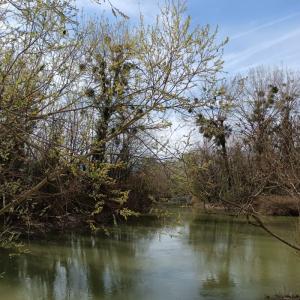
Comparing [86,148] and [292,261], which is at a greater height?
[86,148]

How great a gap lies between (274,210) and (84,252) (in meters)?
14.6

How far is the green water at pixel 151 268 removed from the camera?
812cm

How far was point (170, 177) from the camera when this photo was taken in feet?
12.6

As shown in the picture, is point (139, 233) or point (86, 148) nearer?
point (86, 148)

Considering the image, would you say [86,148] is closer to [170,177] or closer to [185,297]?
[170,177]

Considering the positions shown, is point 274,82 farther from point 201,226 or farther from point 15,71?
point 15,71

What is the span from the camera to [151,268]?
33.4 ft

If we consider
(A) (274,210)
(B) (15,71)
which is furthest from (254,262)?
(A) (274,210)

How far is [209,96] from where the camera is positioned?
392 cm

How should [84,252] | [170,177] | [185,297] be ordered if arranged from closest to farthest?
[170,177], [185,297], [84,252]

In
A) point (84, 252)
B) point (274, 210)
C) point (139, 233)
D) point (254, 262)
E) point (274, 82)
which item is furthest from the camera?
point (274, 82)

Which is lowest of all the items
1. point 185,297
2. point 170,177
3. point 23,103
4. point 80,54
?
point 185,297

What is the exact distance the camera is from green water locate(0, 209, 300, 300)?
320 inches

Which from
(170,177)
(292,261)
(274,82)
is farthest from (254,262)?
(274,82)
